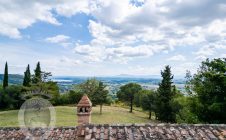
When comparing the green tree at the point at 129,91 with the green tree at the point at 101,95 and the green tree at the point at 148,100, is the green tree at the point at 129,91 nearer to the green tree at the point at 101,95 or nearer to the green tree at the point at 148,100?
the green tree at the point at 148,100

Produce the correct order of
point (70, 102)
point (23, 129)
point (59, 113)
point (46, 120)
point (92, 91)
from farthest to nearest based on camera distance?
point (70, 102)
point (92, 91)
point (59, 113)
point (46, 120)
point (23, 129)

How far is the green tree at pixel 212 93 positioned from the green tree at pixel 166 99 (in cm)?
2117

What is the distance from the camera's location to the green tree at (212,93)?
109 feet

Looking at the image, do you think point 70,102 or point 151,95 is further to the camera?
point 70,102

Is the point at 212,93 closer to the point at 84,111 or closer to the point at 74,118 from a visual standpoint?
the point at 84,111

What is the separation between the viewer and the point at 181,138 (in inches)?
353

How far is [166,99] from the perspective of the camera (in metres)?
60.2

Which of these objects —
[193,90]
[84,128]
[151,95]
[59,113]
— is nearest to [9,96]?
[59,113]

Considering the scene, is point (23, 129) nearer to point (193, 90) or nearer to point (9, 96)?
point (193, 90)

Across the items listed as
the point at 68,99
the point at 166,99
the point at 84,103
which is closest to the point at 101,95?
the point at 166,99

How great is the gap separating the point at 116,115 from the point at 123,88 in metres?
22.2

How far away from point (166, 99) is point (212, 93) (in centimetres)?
Answer: 2513

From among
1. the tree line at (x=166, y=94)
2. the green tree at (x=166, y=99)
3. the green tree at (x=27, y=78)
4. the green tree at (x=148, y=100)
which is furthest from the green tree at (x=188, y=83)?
the green tree at (x=27, y=78)

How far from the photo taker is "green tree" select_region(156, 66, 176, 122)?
196 feet
